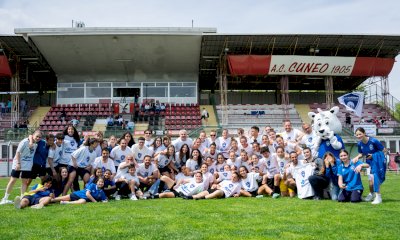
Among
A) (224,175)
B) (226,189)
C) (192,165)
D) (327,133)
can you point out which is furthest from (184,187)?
(327,133)


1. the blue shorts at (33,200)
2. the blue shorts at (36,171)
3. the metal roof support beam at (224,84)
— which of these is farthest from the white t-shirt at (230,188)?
the metal roof support beam at (224,84)

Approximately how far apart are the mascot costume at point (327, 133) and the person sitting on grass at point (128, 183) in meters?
4.49

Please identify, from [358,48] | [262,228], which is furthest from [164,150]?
[358,48]

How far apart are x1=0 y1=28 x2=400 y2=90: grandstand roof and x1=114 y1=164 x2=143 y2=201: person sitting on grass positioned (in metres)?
18.8

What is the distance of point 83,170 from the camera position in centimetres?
987

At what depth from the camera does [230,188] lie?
31.4 ft

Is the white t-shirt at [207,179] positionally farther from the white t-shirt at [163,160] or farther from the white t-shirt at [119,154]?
the white t-shirt at [119,154]

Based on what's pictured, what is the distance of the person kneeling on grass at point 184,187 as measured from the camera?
9375 mm

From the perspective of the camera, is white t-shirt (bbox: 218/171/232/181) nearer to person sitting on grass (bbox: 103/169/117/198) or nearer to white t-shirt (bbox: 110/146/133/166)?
white t-shirt (bbox: 110/146/133/166)

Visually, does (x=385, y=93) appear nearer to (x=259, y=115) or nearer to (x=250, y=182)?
(x=259, y=115)

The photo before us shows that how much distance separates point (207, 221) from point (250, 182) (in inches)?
163

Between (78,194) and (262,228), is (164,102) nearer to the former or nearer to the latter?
(78,194)

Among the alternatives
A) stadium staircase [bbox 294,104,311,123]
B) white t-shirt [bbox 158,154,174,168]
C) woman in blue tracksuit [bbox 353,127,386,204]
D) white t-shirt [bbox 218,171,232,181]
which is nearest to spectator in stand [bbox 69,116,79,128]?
stadium staircase [bbox 294,104,311,123]

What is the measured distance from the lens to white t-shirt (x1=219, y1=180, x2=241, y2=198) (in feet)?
31.2
